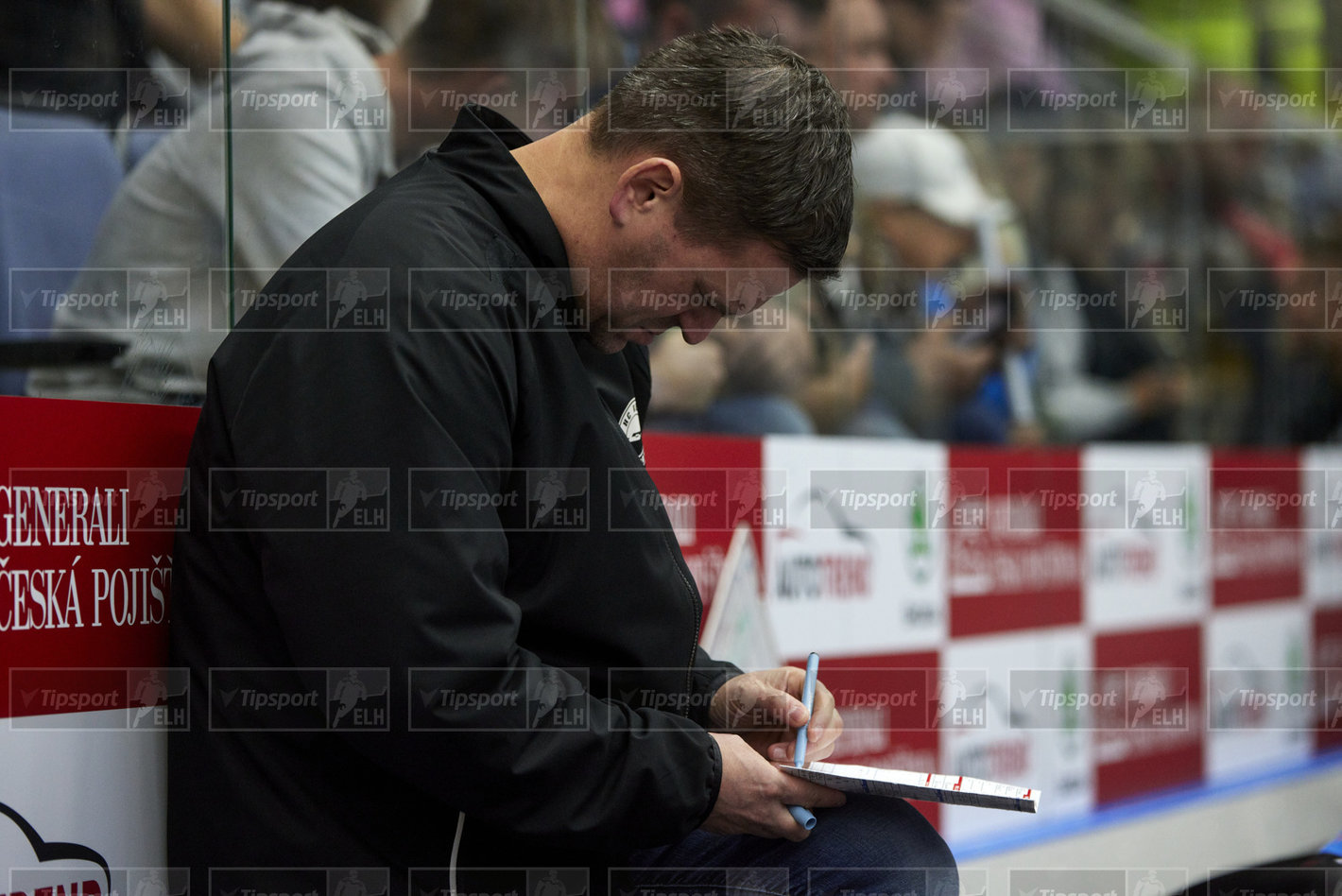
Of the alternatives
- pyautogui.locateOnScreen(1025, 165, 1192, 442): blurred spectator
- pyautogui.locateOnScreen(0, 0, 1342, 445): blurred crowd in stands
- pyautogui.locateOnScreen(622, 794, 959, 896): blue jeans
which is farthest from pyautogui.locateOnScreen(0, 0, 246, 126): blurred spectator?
pyautogui.locateOnScreen(1025, 165, 1192, 442): blurred spectator

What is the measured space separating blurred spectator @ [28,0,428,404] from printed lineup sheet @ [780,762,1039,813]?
85cm

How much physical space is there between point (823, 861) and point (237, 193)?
1236mm

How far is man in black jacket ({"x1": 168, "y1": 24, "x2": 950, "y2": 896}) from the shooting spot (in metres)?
1.04

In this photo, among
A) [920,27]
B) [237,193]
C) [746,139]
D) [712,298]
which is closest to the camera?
[746,139]

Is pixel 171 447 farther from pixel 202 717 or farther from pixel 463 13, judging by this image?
pixel 463 13

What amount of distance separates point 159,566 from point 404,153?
1.02 meters

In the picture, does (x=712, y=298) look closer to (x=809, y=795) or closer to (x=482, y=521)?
(x=482, y=521)

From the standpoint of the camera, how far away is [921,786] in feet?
3.93

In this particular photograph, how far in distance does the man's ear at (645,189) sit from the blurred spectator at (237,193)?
1.95 ft

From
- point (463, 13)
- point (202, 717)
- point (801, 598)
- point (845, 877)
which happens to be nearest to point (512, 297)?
point (202, 717)

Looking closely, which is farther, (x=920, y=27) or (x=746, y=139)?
(x=920, y=27)

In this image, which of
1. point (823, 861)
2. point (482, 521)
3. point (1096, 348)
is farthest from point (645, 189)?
point (1096, 348)

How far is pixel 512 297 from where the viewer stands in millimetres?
1161

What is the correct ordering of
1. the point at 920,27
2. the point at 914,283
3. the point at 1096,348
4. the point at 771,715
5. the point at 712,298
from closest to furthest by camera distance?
the point at 712,298 → the point at 771,715 → the point at 914,283 → the point at 920,27 → the point at 1096,348
